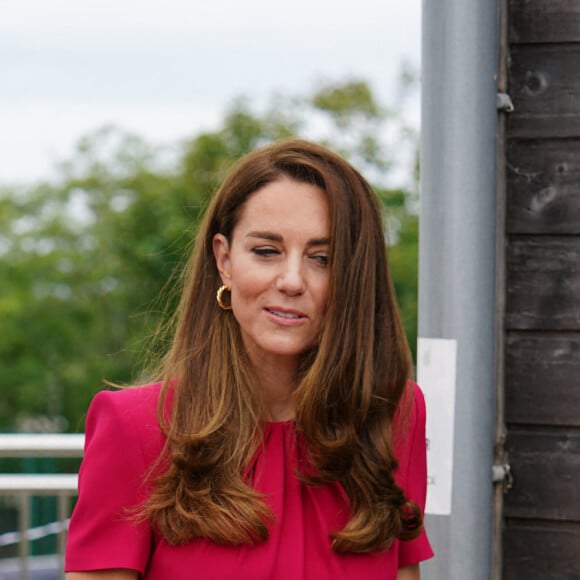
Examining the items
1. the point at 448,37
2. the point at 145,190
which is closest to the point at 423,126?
the point at 448,37

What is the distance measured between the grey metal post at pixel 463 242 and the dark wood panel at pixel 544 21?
0.16 m

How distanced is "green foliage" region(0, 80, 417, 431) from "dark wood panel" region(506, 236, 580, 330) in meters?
24.1

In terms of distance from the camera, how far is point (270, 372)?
2383mm

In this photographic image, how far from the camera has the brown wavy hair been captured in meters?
2.21

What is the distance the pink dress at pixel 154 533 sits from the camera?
85.5 inches

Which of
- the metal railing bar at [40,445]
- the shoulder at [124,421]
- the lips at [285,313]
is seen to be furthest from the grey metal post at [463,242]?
the metal railing bar at [40,445]

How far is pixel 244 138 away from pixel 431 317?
24.7m

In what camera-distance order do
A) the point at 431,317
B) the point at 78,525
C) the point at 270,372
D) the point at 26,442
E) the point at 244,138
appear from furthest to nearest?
the point at 244,138, the point at 26,442, the point at 431,317, the point at 270,372, the point at 78,525

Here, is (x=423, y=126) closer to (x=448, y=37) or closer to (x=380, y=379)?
(x=448, y=37)

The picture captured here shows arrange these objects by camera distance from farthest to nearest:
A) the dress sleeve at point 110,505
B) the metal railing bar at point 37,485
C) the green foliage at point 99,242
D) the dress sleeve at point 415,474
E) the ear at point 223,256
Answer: the green foliage at point 99,242
the metal railing bar at point 37,485
the dress sleeve at point 415,474
the ear at point 223,256
the dress sleeve at point 110,505

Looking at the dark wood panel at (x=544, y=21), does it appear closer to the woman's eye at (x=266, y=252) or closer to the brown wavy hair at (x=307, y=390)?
the brown wavy hair at (x=307, y=390)

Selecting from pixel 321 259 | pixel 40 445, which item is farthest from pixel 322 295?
pixel 40 445

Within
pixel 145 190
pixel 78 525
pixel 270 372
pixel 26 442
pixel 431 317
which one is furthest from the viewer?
pixel 145 190

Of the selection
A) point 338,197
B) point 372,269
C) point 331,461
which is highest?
point 338,197
